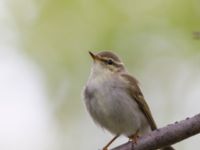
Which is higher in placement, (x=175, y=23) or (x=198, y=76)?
(x=175, y=23)

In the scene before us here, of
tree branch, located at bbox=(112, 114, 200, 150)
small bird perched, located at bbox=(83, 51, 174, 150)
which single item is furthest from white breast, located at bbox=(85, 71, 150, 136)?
tree branch, located at bbox=(112, 114, 200, 150)

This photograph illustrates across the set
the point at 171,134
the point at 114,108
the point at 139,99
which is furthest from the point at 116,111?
the point at 171,134

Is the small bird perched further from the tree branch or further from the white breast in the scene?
the tree branch

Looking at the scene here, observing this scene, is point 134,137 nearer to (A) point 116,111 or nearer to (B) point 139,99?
(A) point 116,111

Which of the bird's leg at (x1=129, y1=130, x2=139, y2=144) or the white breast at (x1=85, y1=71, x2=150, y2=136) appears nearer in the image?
the bird's leg at (x1=129, y1=130, x2=139, y2=144)

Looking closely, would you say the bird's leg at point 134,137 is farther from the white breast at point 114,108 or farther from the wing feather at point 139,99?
the wing feather at point 139,99

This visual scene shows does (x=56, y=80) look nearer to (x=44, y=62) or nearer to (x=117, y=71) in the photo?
(x=44, y=62)

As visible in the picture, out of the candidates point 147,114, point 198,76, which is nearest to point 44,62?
point 198,76
